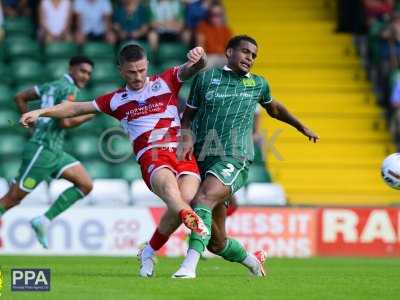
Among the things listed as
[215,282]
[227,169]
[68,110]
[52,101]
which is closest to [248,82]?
[227,169]

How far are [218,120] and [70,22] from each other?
9954 mm

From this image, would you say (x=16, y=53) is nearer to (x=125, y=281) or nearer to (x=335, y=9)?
(x=335, y=9)

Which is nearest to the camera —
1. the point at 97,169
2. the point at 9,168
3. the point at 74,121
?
the point at 74,121

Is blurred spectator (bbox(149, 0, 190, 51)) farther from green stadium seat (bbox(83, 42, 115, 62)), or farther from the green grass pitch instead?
the green grass pitch

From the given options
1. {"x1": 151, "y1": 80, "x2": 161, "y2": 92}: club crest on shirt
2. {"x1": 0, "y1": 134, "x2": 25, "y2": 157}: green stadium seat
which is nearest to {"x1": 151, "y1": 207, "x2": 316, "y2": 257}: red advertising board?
{"x1": 0, "y1": 134, "x2": 25, "y2": 157}: green stadium seat

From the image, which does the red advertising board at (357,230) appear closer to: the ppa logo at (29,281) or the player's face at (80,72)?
the player's face at (80,72)

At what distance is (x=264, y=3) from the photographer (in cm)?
2347

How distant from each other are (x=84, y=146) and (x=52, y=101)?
14.7 ft

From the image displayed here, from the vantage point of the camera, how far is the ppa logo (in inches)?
368

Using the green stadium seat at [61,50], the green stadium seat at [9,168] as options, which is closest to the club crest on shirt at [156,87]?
the green stadium seat at [9,168]

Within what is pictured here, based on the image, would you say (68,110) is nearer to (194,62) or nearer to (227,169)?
(194,62)

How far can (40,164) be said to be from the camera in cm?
1469

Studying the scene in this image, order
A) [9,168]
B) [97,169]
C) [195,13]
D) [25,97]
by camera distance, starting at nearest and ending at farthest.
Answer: [25,97]
[9,168]
[97,169]
[195,13]

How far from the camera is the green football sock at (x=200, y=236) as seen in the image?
405 inches
